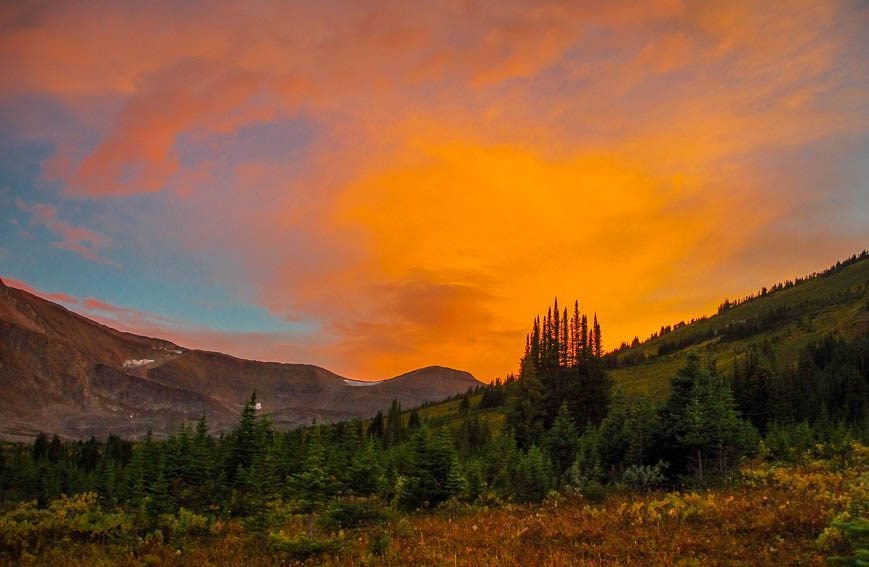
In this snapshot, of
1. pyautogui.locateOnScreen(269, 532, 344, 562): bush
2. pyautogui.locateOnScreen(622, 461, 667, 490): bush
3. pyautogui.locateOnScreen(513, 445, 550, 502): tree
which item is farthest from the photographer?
pyautogui.locateOnScreen(513, 445, 550, 502): tree

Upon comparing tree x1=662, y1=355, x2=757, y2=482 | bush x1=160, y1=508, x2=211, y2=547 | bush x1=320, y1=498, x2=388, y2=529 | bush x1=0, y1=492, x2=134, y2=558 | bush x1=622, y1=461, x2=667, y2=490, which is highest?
tree x1=662, y1=355, x2=757, y2=482

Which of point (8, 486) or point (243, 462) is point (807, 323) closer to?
point (243, 462)

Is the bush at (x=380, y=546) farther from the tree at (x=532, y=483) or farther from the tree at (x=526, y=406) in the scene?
the tree at (x=526, y=406)

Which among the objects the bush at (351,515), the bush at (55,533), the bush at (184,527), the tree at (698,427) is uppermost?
the tree at (698,427)

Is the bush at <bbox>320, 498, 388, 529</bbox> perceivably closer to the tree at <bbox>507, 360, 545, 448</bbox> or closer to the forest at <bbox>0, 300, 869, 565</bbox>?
the forest at <bbox>0, 300, 869, 565</bbox>

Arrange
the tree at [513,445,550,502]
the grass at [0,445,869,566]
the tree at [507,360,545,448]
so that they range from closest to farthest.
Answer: the grass at [0,445,869,566], the tree at [513,445,550,502], the tree at [507,360,545,448]

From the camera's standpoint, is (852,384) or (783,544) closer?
(783,544)

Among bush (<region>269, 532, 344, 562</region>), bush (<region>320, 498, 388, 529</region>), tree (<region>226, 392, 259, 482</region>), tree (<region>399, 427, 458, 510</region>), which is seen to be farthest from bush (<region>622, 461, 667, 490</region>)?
tree (<region>226, 392, 259, 482</region>)

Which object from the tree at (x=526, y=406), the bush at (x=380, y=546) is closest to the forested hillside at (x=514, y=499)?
the bush at (x=380, y=546)

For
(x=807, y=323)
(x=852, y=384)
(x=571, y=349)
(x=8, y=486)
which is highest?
(x=807, y=323)

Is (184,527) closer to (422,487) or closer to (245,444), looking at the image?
(422,487)

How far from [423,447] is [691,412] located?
14447 millimetres

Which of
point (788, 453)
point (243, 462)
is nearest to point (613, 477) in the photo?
point (788, 453)

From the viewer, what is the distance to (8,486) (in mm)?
89875
